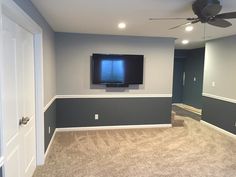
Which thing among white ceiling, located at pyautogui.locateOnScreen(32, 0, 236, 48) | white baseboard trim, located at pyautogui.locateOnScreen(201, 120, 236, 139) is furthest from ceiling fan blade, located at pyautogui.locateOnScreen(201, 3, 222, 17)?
white baseboard trim, located at pyautogui.locateOnScreen(201, 120, 236, 139)

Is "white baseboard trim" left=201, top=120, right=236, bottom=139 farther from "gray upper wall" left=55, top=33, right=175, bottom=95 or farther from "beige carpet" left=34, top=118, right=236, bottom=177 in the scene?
"gray upper wall" left=55, top=33, right=175, bottom=95

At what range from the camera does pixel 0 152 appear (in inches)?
61.7

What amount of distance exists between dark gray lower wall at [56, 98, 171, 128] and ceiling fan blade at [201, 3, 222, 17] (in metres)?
3.07

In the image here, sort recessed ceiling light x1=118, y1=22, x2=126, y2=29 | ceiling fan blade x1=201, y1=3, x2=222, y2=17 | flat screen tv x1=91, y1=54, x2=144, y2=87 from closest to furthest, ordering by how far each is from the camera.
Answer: ceiling fan blade x1=201, y1=3, x2=222, y2=17 → recessed ceiling light x1=118, y1=22, x2=126, y2=29 → flat screen tv x1=91, y1=54, x2=144, y2=87

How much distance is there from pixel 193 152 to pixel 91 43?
314 cm

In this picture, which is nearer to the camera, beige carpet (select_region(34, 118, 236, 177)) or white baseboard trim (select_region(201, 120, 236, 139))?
beige carpet (select_region(34, 118, 236, 177))

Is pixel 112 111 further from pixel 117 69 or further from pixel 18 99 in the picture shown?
pixel 18 99

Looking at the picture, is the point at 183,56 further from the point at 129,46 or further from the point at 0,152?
the point at 0,152

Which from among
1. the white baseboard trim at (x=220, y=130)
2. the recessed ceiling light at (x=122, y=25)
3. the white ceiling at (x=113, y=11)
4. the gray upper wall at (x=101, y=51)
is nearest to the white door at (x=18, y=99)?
the white ceiling at (x=113, y=11)

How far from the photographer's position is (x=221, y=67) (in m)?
5.09

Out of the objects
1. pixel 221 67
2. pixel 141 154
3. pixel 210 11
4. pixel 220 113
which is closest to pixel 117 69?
pixel 141 154

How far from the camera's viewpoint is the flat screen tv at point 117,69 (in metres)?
4.82

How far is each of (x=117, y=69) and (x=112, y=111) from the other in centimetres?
103

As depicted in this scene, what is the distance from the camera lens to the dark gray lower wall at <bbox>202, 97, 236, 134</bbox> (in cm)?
467
